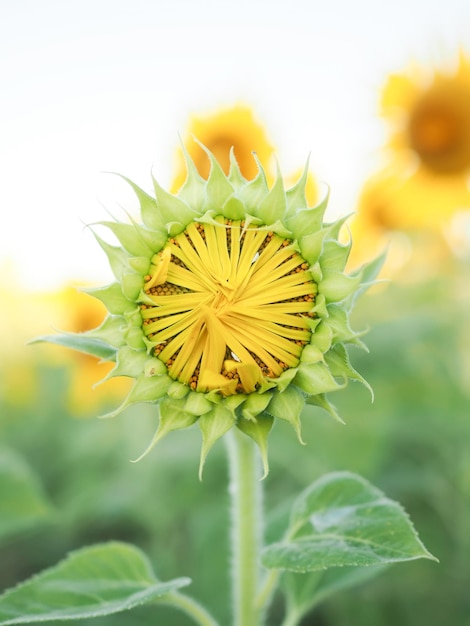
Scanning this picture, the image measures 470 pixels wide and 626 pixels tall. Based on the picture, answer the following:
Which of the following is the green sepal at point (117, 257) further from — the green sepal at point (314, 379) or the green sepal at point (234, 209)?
the green sepal at point (314, 379)

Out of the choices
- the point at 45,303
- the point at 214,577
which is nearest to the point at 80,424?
the point at 45,303

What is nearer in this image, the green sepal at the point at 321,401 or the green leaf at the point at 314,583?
the green sepal at the point at 321,401

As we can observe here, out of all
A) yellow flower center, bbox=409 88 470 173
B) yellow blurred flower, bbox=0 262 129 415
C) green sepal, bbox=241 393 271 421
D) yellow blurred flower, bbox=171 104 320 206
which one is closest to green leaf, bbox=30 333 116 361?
green sepal, bbox=241 393 271 421

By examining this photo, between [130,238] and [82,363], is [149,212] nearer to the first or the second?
[130,238]

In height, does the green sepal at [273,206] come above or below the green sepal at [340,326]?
above

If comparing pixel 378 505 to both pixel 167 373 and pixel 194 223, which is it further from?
pixel 194 223

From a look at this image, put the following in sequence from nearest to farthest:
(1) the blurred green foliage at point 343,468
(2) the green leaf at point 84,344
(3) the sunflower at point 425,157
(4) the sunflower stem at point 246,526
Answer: (2) the green leaf at point 84,344 < (4) the sunflower stem at point 246,526 < (1) the blurred green foliage at point 343,468 < (3) the sunflower at point 425,157

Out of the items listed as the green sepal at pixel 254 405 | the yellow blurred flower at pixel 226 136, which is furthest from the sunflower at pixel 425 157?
the green sepal at pixel 254 405

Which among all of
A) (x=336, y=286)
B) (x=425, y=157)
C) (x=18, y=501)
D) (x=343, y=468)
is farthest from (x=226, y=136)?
(x=336, y=286)
